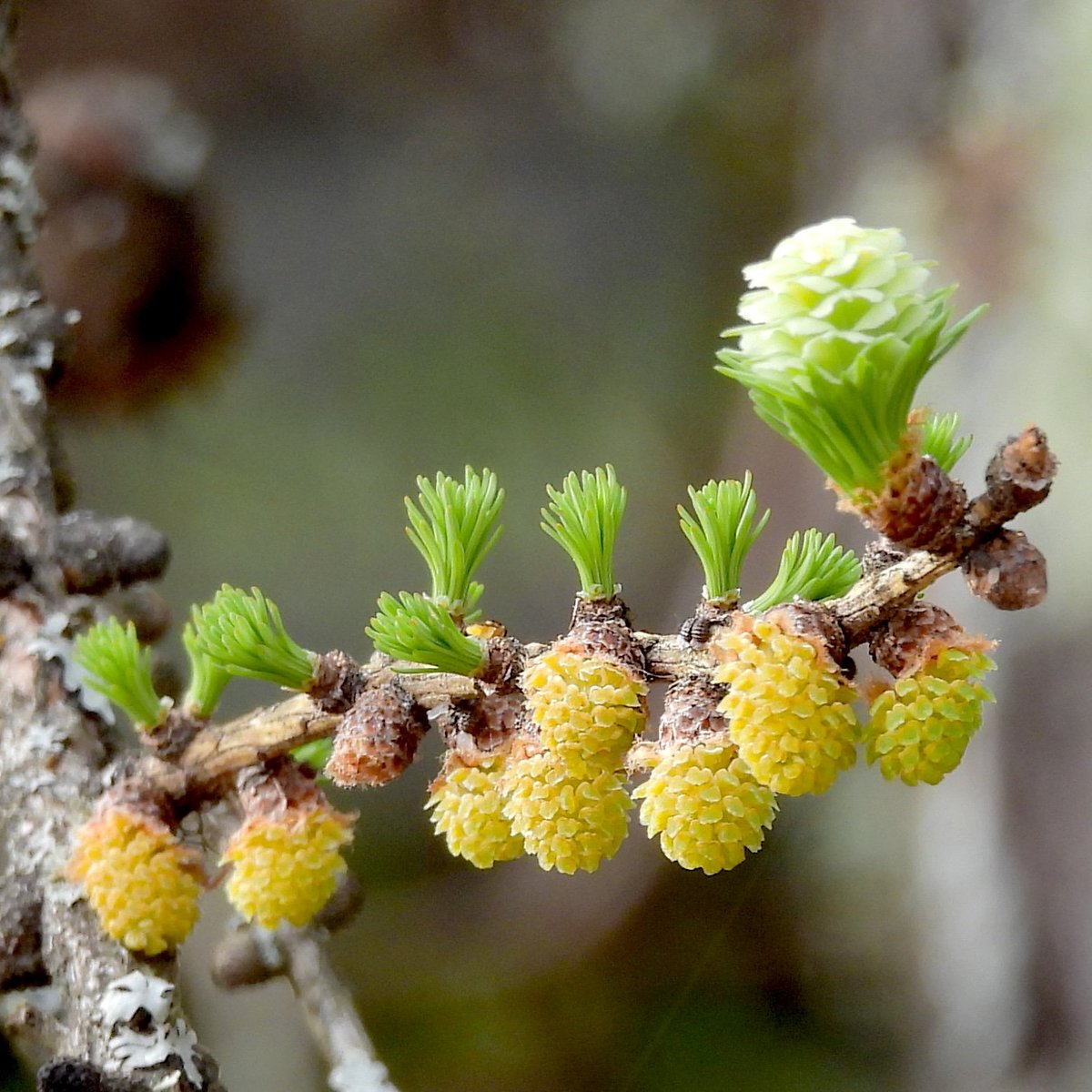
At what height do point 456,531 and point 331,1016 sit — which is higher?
point 456,531

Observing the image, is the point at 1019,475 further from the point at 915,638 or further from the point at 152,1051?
the point at 152,1051

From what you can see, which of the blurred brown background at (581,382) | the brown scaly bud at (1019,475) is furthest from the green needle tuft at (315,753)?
the blurred brown background at (581,382)

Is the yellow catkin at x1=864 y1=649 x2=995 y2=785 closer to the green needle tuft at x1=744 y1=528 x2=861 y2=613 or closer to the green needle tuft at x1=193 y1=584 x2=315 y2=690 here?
the green needle tuft at x1=744 y1=528 x2=861 y2=613

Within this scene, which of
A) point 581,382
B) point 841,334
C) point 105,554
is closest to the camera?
point 841,334

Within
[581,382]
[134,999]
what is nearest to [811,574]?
[134,999]

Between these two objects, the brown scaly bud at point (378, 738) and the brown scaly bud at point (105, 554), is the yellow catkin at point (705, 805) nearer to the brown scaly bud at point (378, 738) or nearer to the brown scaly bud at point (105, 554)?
the brown scaly bud at point (378, 738)

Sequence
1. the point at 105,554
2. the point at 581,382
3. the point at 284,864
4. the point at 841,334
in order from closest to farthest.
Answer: the point at 841,334
the point at 284,864
the point at 105,554
the point at 581,382
